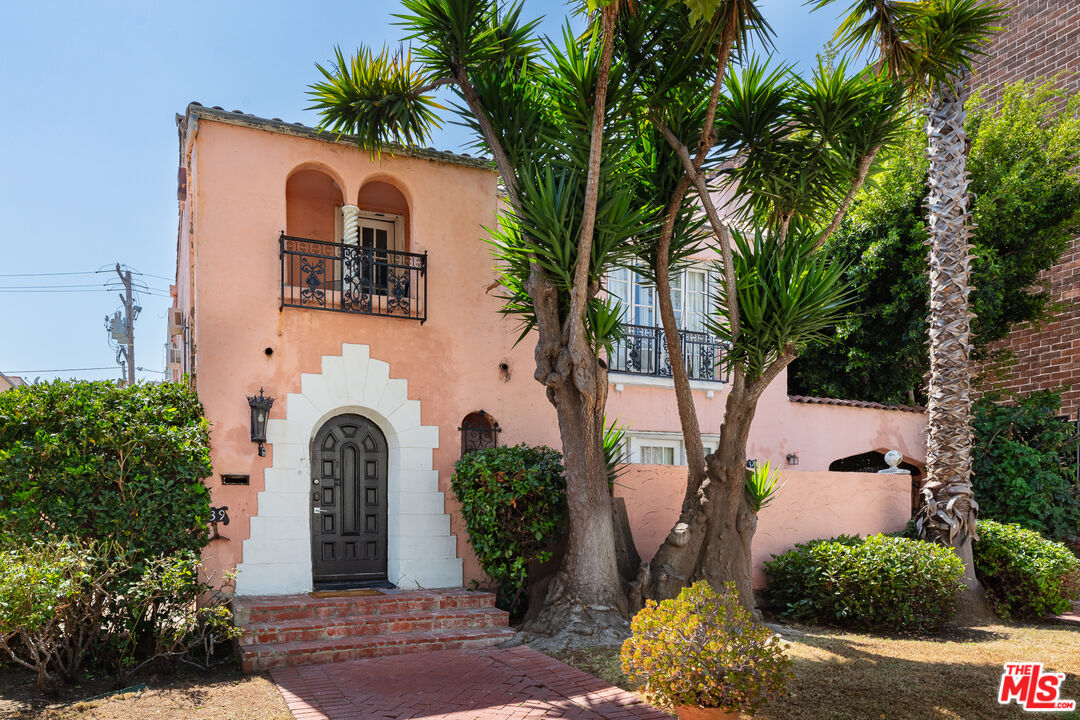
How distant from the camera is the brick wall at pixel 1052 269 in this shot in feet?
50.7

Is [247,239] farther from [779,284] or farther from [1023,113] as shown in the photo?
[1023,113]

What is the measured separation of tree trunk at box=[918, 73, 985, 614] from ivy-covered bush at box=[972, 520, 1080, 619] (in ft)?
1.01

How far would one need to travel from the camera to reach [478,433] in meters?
10.6

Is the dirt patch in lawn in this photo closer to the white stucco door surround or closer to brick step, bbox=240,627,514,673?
brick step, bbox=240,627,514,673

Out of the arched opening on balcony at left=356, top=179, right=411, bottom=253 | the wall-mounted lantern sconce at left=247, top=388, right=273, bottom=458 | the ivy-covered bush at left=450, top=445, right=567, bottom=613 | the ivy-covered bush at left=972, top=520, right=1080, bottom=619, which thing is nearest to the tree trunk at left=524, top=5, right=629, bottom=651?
the ivy-covered bush at left=450, top=445, right=567, bottom=613

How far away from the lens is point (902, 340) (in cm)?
1537

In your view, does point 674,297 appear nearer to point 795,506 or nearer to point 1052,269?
point 795,506

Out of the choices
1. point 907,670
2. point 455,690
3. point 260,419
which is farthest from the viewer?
point 260,419

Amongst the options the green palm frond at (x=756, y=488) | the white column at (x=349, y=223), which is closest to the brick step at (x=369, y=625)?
the green palm frond at (x=756, y=488)

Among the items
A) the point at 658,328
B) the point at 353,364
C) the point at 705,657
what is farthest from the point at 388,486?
the point at 705,657

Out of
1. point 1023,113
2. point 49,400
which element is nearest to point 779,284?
point 49,400

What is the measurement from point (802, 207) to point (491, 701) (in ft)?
21.0

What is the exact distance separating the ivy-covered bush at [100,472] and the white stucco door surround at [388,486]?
1.38 meters

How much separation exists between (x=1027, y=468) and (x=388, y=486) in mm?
9882
